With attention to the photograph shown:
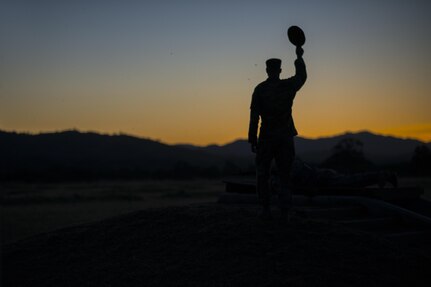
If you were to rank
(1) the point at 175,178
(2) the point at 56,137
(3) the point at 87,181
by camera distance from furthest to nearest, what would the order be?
(2) the point at 56,137 < (1) the point at 175,178 < (3) the point at 87,181

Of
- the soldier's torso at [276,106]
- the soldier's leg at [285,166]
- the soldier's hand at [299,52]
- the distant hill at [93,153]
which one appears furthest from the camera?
the distant hill at [93,153]

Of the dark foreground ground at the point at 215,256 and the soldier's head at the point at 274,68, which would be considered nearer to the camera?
the dark foreground ground at the point at 215,256

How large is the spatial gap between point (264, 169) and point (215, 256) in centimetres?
178

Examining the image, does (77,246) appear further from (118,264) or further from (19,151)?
(19,151)

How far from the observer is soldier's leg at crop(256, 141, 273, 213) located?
8477mm

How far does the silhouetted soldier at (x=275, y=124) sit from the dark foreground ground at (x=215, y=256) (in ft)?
1.75

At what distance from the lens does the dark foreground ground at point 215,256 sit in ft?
22.3

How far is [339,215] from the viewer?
9867 millimetres

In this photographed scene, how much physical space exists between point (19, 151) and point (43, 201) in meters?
102

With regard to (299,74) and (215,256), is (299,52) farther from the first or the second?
(215,256)

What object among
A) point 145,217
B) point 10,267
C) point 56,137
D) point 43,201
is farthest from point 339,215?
point 56,137

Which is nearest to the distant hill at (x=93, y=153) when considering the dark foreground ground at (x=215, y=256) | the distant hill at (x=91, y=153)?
the distant hill at (x=91, y=153)

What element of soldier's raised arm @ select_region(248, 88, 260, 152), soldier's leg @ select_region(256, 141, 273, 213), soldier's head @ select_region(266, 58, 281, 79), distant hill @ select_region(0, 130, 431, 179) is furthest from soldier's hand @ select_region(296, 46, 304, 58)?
distant hill @ select_region(0, 130, 431, 179)

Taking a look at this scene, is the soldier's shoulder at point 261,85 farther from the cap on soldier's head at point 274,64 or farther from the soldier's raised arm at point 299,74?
the soldier's raised arm at point 299,74
